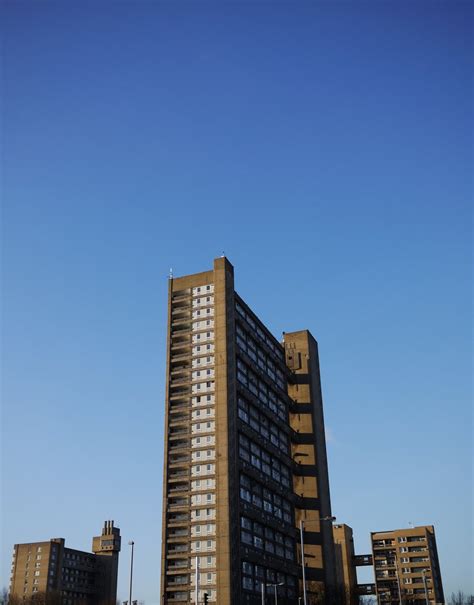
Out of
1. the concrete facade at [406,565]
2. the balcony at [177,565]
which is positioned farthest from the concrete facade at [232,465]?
the concrete facade at [406,565]

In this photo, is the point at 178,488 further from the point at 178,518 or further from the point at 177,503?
the point at 178,518

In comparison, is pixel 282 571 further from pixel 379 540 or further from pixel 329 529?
pixel 379 540

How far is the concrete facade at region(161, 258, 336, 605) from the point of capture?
324 ft

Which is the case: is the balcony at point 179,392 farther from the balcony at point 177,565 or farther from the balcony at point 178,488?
the balcony at point 177,565

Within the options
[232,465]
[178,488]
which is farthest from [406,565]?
[178,488]

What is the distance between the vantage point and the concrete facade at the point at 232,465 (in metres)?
98.7

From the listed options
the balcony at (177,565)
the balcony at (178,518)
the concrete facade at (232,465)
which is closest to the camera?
the balcony at (177,565)

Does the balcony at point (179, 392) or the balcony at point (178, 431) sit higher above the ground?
the balcony at point (179, 392)

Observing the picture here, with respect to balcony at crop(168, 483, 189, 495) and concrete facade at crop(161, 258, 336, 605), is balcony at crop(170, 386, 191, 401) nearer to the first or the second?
concrete facade at crop(161, 258, 336, 605)

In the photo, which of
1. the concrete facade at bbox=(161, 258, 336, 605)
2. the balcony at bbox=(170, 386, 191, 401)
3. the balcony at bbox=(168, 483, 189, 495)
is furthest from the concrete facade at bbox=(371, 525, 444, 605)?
the balcony at bbox=(170, 386, 191, 401)

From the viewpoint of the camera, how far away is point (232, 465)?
104m

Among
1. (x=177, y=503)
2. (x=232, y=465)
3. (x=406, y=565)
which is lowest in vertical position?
(x=406, y=565)

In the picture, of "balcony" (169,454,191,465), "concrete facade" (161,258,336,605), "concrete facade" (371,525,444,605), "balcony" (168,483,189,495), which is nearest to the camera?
"concrete facade" (161,258,336,605)

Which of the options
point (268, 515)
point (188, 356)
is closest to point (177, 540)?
point (268, 515)
